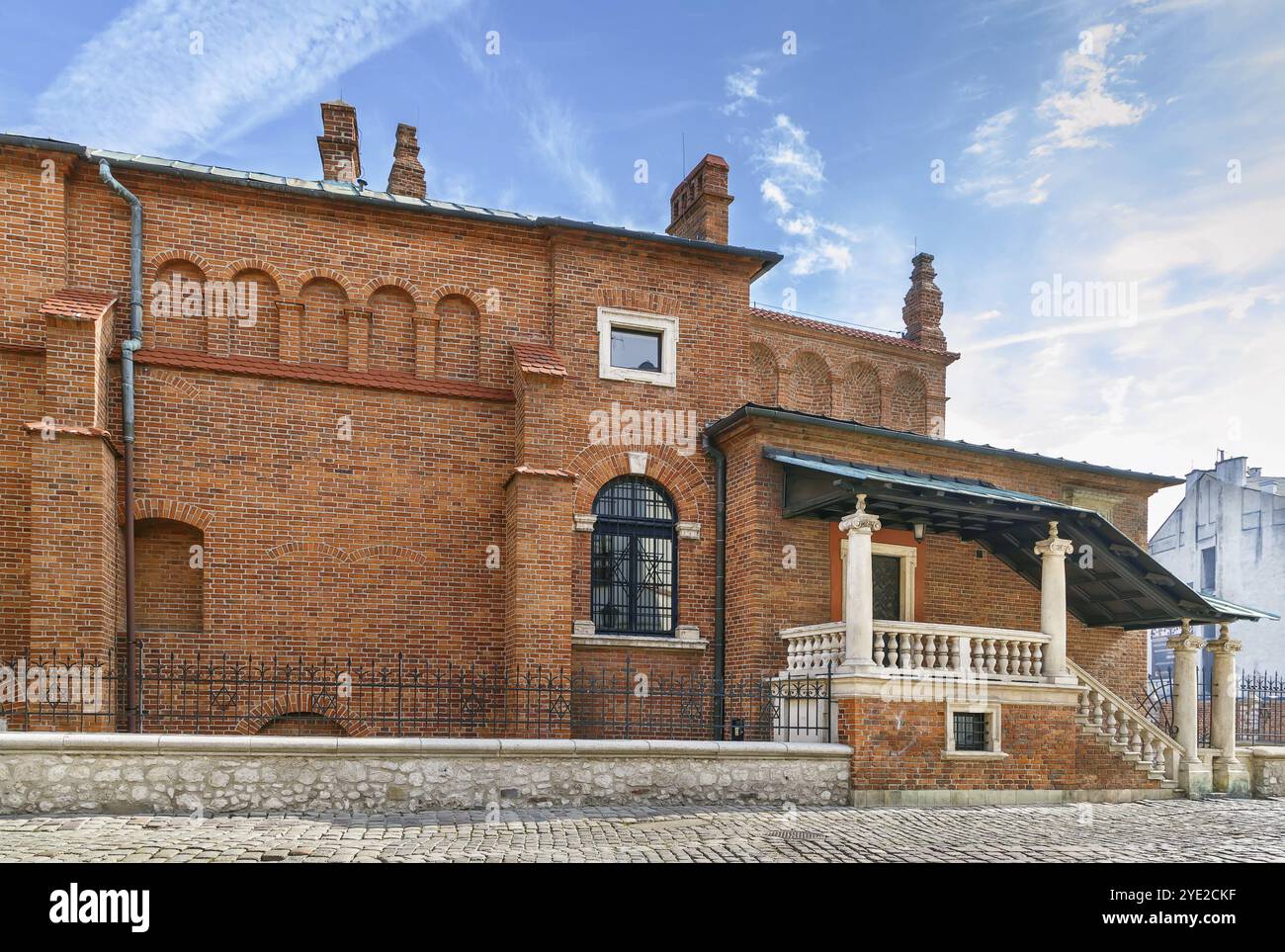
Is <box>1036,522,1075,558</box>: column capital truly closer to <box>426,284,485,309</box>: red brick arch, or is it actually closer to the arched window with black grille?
the arched window with black grille

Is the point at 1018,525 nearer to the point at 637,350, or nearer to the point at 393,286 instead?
the point at 637,350

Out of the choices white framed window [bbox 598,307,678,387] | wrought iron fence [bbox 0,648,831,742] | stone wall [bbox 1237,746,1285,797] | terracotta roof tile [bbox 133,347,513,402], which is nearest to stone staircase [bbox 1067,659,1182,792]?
stone wall [bbox 1237,746,1285,797]

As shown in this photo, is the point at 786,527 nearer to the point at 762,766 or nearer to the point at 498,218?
the point at 762,766

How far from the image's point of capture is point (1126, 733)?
46.8 feet

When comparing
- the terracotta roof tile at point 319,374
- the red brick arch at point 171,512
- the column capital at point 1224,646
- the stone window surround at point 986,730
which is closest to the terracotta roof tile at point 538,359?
the terracotta roof tile at point 319,374

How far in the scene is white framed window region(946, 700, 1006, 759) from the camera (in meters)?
12.7

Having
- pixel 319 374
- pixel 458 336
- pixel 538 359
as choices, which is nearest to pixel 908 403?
pixel 538 359

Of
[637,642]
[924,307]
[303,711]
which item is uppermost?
[924,307]

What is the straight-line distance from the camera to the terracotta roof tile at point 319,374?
13227mm

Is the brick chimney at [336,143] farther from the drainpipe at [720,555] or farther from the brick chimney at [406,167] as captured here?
the drainpipe at [720,555]

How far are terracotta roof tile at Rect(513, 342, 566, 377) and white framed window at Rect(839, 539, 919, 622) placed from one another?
5.67m

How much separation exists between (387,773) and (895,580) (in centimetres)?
876

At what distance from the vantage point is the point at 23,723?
36.6ft

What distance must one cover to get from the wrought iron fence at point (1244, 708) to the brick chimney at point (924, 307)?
32.1 feet
